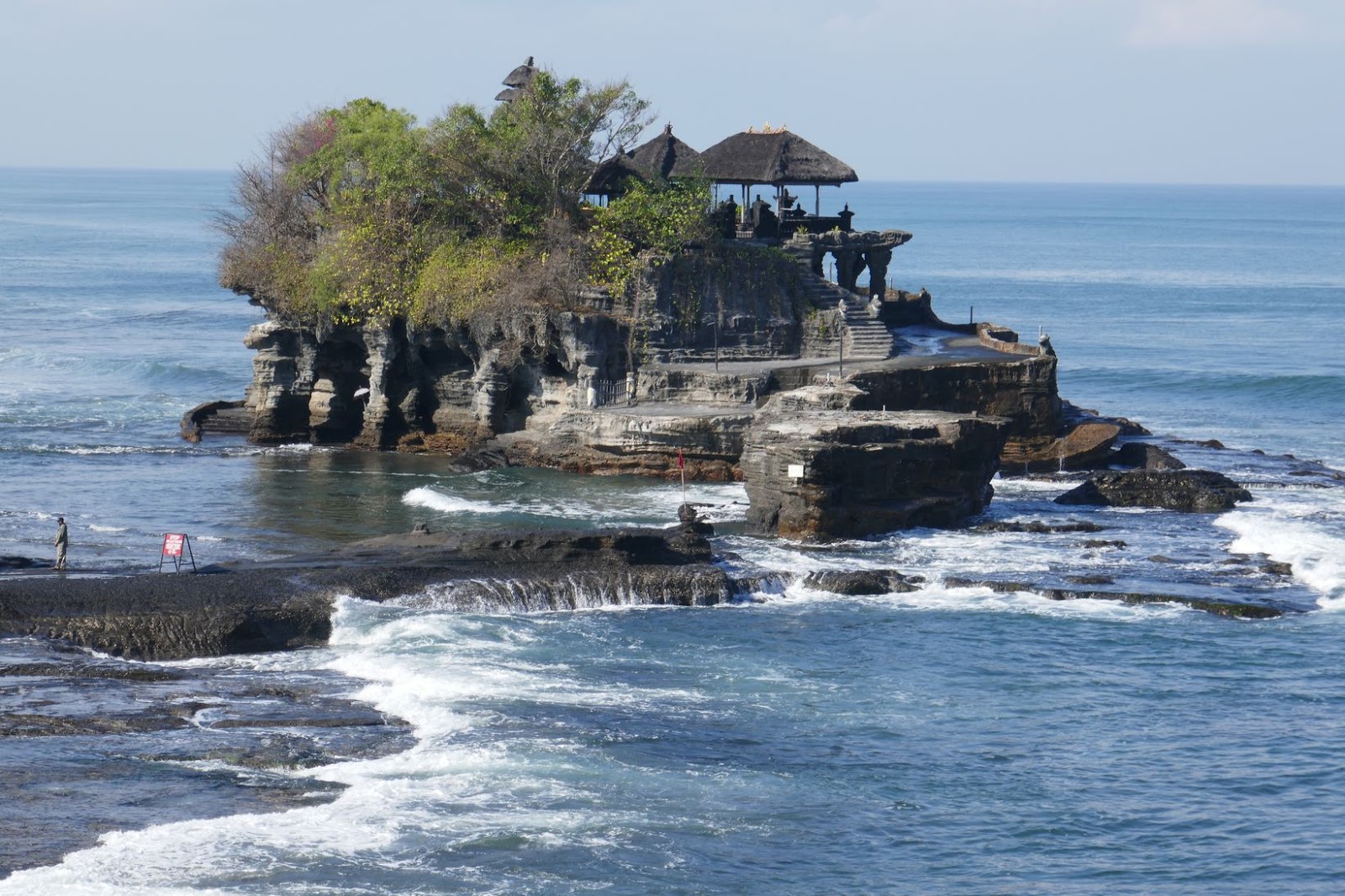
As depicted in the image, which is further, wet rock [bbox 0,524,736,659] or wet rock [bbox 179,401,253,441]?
wet rock [bbox 179,401,253,441]

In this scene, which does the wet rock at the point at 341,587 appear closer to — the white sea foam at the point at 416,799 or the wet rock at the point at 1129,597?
the white sea foam at the point at 416,799

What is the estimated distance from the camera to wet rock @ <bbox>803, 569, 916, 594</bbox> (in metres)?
34.1

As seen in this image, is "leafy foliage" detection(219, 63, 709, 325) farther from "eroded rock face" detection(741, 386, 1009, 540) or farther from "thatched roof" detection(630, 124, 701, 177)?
"eroded rock face" detection(741, 386, 1009, 540)

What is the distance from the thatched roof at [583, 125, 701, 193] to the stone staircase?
4757mm

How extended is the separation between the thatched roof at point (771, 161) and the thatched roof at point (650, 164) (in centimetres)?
68

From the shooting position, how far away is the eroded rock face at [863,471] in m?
37.4

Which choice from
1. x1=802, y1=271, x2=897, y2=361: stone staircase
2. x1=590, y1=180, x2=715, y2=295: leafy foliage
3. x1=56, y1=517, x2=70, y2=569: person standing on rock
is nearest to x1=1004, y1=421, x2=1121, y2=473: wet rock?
x1=802, y1=271, x2=897, y2=361: stone staircase

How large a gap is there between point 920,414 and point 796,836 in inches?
777

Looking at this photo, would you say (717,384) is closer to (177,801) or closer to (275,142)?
(275,142)

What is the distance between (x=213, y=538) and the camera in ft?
123

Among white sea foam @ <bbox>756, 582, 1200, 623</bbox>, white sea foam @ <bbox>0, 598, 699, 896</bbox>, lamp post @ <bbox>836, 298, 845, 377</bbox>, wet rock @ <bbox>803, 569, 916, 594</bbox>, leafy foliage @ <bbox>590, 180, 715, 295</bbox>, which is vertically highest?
leafy foliage @ <bbox>590, 180, 715, 295</bbox>

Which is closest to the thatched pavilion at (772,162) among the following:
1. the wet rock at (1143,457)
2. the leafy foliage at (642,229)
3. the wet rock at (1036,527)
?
the leafy foliage at (642,229)

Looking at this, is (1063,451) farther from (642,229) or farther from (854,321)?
(642,229)

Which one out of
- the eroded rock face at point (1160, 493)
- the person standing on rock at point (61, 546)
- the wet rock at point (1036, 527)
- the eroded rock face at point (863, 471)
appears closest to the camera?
the person standing on rock at point (61, 546)
